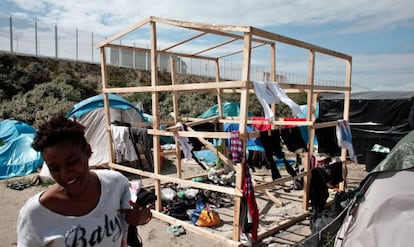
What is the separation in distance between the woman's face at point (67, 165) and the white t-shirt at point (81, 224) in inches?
5.1

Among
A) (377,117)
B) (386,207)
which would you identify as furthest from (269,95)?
(377,117)

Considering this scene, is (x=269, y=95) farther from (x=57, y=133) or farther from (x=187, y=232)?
(x=57, y=133)

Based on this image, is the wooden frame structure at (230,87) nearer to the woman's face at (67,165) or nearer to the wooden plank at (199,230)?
the wooden plank at (199,230)

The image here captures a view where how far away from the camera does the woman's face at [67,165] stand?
1.45 m

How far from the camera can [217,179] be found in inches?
294

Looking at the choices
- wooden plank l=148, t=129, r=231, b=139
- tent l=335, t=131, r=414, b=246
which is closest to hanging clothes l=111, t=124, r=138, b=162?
wooden plank l=148, t=129, r=231, b=139

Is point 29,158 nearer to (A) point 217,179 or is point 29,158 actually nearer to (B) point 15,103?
(A) point 217,179

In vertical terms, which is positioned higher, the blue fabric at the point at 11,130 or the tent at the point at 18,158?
the blue fabric at the point at 11,130

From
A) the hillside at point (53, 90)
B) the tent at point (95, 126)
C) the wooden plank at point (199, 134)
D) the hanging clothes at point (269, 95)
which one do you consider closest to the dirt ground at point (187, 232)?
the wooden plank at point (199, 134)

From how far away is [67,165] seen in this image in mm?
1447

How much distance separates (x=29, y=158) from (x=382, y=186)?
8783 millimetres

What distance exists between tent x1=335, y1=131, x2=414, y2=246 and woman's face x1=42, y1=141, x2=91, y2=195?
9.82 ft

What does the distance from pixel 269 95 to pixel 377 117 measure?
298 inches

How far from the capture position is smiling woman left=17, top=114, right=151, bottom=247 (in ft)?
4.61
